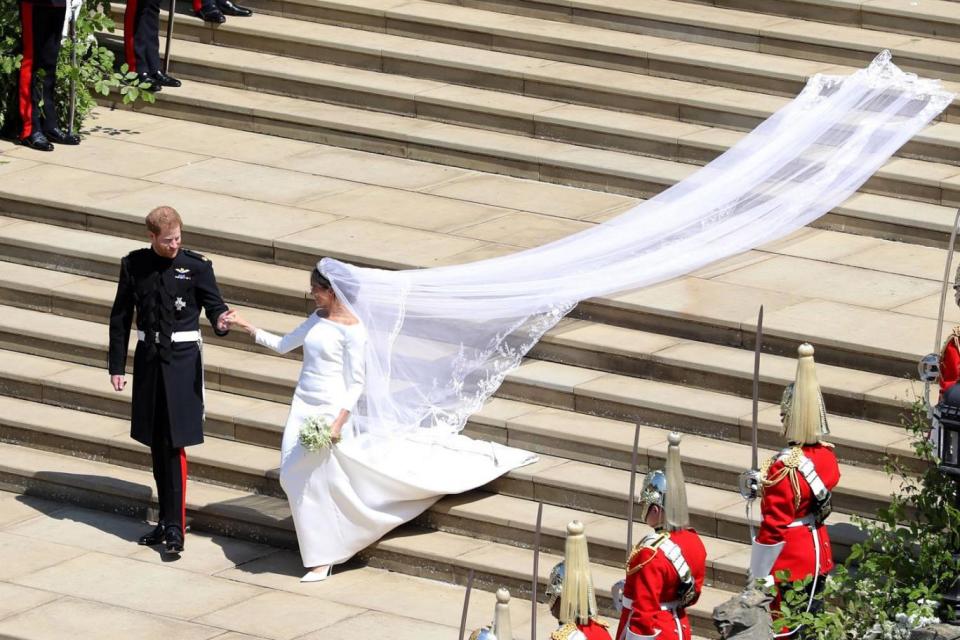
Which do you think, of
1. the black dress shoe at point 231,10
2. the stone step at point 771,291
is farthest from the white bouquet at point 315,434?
the black dress shoe at point 231,10

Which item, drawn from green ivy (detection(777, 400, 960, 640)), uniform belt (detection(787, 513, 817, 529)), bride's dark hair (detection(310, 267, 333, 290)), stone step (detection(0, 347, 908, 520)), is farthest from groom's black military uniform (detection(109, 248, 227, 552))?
green ivy (detection(777, 400, 960, 640))

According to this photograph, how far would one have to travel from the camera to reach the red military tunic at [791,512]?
9.16m

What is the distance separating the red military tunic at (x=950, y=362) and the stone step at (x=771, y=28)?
5913 mm

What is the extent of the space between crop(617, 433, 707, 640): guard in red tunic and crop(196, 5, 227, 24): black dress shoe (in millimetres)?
9365

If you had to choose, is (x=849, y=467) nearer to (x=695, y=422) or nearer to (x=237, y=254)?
(x=695, y=422)

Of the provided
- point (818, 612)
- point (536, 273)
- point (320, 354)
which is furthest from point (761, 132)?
point (818, 612)

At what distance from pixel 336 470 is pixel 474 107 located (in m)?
5.28

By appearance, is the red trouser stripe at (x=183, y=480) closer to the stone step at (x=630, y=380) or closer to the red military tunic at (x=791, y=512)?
the stone step at (x=630, y=380)

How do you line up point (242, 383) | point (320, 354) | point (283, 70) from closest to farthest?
point (320, 354), point (242, 383), point (283, 70)

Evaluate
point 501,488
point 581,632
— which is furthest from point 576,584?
point 501,488

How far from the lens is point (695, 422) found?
11.4 meters

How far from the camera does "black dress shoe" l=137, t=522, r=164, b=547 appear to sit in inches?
443

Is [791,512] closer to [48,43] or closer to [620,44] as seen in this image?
[620,44]

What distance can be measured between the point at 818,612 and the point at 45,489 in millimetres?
4784
